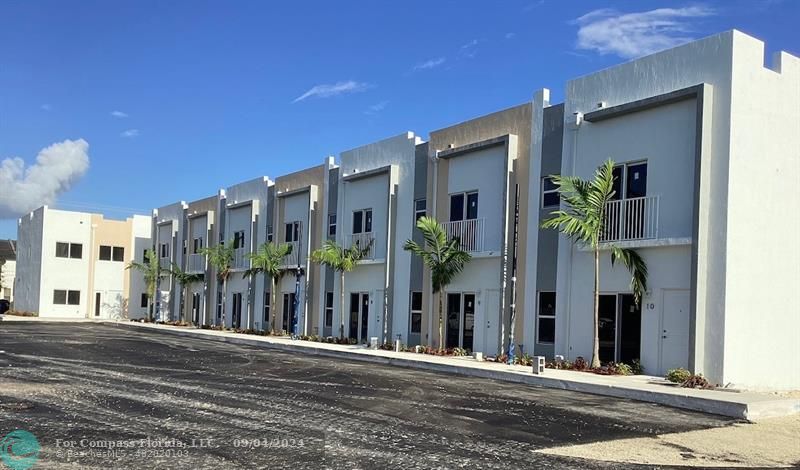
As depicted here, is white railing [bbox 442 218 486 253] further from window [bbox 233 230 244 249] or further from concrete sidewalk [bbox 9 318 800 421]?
window [bbox 233 230 244 249]

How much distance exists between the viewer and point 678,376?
54.0 ft

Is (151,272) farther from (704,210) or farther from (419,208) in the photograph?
(704,210)

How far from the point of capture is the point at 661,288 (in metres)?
18.1

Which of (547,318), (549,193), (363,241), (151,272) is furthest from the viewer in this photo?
(151,272)

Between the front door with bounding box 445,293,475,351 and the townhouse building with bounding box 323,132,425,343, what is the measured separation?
2.16m

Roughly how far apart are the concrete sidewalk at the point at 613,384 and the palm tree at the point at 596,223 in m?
2.13

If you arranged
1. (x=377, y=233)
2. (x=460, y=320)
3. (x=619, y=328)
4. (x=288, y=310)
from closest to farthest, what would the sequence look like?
(x=619, y=328) → (x=460, y=320) → (x=377, y=233) → (x=288, y=310)

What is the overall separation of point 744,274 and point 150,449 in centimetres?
1400

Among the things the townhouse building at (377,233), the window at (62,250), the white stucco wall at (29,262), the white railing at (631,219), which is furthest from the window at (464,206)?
the white stucco wall at (29,262)

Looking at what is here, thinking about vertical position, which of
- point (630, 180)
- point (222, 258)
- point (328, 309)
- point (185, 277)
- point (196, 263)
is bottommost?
point (328, 309)

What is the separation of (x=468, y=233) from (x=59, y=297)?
138 feet

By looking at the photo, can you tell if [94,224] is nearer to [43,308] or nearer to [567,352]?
[43,308]

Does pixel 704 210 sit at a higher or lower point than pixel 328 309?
higher

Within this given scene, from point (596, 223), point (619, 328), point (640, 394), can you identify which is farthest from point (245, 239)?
point (640, 394)
